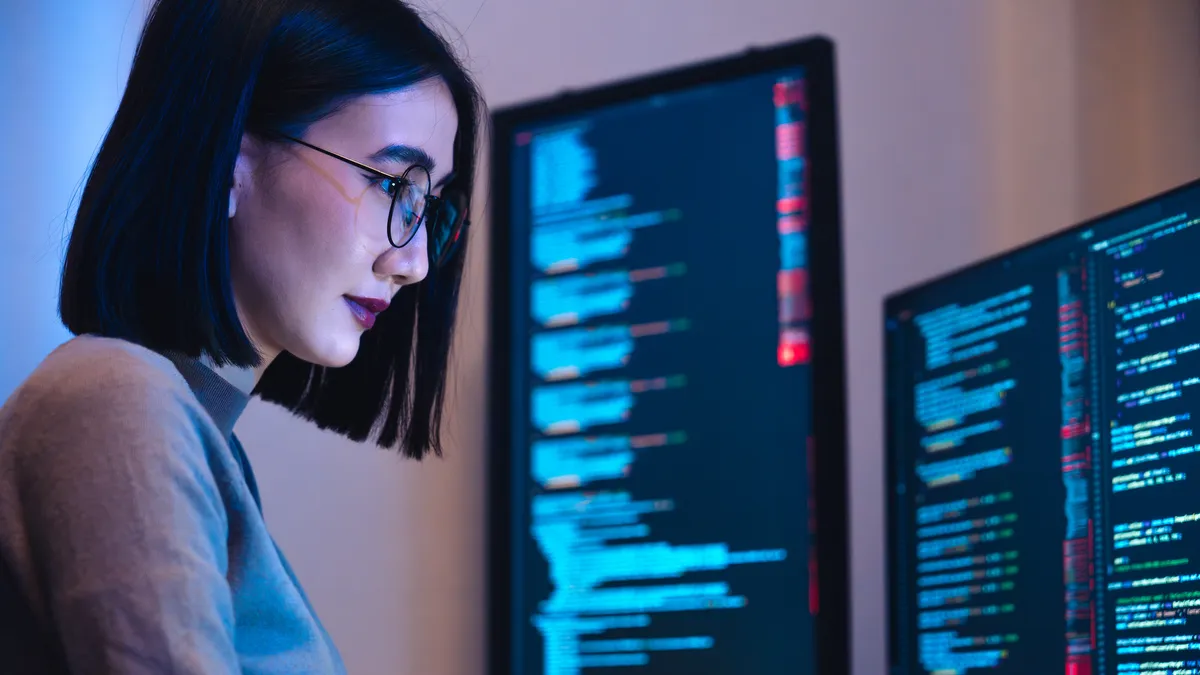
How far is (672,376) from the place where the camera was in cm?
146

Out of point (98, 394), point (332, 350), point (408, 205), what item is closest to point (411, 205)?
point (408, 205)

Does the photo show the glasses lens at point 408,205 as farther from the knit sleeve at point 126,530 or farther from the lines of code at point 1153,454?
the lines of code at point 1153,454

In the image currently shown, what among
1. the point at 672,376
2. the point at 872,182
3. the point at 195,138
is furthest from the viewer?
the point at 872,182

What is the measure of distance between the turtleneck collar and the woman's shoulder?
0.53ft

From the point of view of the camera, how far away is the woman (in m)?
0.68

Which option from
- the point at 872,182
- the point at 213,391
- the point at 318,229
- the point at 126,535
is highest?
the point at 872,182

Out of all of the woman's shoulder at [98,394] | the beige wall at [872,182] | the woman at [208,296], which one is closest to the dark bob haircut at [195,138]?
the woman at [208,296]

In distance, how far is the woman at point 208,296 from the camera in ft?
2.22

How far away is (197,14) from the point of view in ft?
2.91

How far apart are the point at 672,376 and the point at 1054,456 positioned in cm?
49

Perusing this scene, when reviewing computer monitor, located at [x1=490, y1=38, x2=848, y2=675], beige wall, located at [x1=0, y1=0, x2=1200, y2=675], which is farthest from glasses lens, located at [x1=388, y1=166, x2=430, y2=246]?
beige wall, located at [x1=0, y1=0, x2=1200, y2=675]

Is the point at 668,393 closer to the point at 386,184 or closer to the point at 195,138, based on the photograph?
the point at 386,184

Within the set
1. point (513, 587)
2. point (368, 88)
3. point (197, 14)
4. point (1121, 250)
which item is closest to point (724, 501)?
point (513, 587)

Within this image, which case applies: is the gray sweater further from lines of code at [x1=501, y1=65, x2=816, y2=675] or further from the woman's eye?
lines of code at [x1=501, y1=65, x2=816, y2=675]
